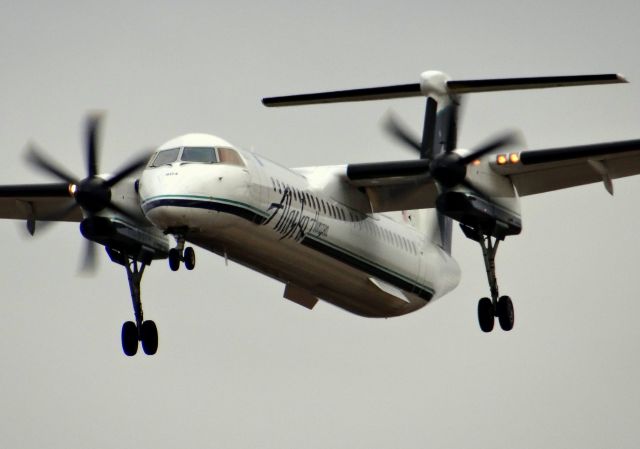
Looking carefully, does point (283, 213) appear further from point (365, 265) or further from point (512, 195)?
point (512, 195)

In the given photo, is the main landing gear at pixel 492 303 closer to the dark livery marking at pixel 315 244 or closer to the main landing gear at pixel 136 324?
the dark livery marking at pixel 315 244

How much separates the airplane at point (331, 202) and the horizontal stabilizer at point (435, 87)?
0.03m

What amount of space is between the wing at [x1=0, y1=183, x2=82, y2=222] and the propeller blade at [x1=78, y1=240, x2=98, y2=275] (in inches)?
35.6

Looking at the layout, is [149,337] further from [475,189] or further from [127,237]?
[475,189]

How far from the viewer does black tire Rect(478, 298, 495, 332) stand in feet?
103

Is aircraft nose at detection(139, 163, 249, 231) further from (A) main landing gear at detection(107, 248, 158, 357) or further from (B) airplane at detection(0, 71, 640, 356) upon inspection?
(A) main landing gear at detection(107, 248, 158, 357)

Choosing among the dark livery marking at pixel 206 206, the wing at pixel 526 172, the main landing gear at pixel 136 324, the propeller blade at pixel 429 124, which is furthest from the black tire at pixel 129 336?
the propeller blade at pixel 429 124

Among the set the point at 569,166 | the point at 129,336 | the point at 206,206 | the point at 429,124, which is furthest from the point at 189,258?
the point at 569,166

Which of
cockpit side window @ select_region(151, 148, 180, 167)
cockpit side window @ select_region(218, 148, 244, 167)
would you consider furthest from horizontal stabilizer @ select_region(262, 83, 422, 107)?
cockpit side window @ select_region(151, 148, 180, 167)

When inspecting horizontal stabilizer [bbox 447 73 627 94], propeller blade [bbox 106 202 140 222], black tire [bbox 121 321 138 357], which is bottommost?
black tire [bbox 121 321 138 357]

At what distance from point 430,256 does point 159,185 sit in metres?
8.32

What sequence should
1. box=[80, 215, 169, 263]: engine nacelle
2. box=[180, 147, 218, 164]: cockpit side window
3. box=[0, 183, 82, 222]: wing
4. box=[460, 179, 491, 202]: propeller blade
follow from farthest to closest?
box=[0, 183, 82, 222]: wing < box=[80, 215, 169, 263]: engine nacelle < box=[460, 179, 491, 202]: propeller blade < box=[180, 147, 218, 164]: cockpit side window

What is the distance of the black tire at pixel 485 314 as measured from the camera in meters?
31.3

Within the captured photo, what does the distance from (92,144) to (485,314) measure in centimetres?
858
